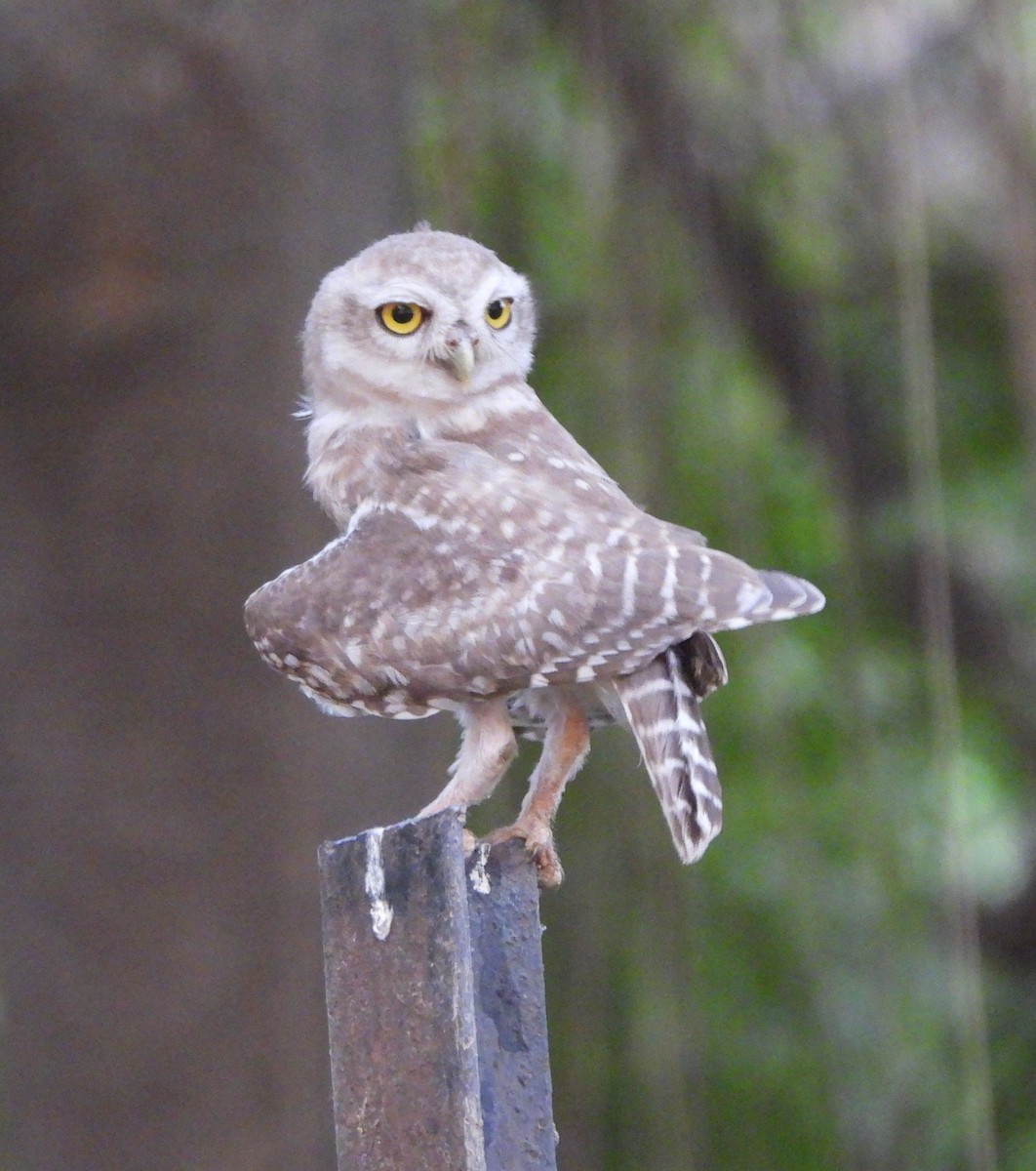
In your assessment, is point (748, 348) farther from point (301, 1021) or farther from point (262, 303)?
point (301, 1021)

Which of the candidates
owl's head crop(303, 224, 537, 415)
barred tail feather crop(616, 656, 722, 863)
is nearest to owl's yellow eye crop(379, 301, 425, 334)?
owl's head crop(303, 224, 537, 415)

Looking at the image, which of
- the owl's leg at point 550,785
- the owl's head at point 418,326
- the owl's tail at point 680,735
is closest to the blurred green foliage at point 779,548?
the owl's head at point 418,326

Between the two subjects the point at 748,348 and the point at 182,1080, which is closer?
the point at 182,1080

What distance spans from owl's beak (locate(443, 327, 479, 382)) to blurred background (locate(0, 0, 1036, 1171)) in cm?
137

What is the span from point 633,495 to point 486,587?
2.18 metres

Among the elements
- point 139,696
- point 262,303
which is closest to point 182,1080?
point 139,696

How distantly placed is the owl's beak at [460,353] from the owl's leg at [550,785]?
22.5 inches

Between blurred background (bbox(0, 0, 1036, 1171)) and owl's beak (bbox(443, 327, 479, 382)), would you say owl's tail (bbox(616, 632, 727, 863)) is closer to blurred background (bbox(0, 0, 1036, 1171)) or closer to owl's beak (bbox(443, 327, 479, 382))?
owl's beak (bbox(443, 327, 479, 382))

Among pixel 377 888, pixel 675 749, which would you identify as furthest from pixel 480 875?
pixel 675 749

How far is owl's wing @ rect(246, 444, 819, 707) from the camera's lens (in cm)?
258

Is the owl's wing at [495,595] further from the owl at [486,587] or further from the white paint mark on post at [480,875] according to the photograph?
the white paint mark on post at [480,875]

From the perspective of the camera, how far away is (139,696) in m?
4.38

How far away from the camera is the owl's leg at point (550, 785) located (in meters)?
2.67

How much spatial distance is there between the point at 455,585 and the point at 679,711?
0.37m
